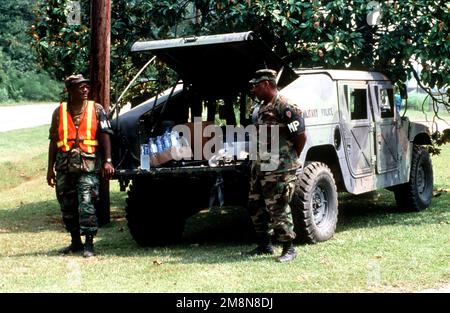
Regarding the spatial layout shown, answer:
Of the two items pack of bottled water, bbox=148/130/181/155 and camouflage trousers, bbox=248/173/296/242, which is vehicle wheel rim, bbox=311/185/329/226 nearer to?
camouflage trousers, bbox=248/173/296/242

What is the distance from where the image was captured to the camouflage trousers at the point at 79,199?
8453 mm

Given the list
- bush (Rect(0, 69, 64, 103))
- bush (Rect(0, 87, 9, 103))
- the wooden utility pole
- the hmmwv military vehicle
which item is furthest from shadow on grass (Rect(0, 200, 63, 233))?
bush (Rect(0, 69, 64, 103))

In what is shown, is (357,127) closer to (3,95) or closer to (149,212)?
(149,212)

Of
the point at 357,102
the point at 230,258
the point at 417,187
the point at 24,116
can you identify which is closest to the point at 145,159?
the point at 230,258

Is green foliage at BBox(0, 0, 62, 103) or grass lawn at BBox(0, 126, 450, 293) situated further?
green foliage at BBox(0, 0, 62, 103)

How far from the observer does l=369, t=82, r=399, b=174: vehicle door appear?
33.8 feet

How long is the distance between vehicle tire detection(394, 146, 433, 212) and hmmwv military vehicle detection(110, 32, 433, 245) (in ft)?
1.39

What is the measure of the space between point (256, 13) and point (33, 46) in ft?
11.6

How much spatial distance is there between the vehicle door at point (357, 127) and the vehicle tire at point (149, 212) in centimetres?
209

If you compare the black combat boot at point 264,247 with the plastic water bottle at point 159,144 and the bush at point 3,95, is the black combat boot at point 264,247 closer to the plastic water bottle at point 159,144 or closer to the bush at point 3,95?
the plastic water bottle at point 159,144

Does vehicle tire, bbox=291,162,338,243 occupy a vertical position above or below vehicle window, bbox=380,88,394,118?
below

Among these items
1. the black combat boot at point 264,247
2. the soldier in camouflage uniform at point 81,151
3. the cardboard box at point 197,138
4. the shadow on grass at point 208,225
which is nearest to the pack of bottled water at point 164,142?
the cardboard box at point 197,138

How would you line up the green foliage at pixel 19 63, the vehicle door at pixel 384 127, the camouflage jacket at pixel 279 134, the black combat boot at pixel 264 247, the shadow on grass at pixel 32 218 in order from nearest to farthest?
1. the camouflage jacket at pixel 279 134
2. the black combat boot at pixel 264 247
3. the vehicle door at pixel 384 127
4. the shadow on grass at pixel 32 218
5. the green foliage at pixel 19 63
